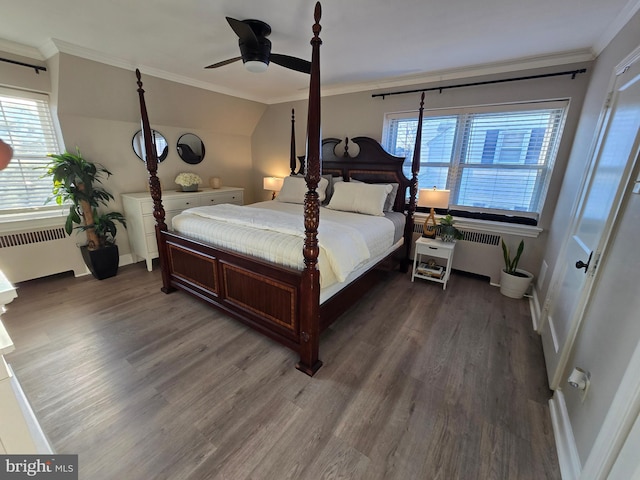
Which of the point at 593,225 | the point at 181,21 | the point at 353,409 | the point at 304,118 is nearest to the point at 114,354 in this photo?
Result: the point at 353,409

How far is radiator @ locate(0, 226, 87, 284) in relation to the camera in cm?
282

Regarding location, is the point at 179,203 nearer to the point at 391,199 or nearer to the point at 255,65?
the point at 255,65

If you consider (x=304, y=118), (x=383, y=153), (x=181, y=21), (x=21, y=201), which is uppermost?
(x=181, y=21)

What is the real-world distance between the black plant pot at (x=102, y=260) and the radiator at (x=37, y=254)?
159 millimetres

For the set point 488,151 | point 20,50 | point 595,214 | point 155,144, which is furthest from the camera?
point 155,144

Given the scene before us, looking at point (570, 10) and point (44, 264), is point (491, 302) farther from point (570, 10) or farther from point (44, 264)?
point (44, 264)

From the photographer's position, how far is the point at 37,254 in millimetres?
2988

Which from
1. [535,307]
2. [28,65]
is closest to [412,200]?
[535,307]

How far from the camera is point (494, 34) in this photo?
2.20 m

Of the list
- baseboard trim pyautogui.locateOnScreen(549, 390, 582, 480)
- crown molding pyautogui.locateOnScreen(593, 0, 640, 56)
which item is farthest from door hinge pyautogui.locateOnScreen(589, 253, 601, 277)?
crown molding pyautogui.locateOnScreen(593, 0, 640, 56)

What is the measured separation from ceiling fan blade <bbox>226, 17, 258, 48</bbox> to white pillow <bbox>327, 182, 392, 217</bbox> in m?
1.82

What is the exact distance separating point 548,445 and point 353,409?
1.03 m

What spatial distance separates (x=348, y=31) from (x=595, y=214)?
2218mm

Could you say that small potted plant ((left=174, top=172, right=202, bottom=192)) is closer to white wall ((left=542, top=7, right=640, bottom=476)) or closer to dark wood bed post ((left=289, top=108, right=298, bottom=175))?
dark wood bed post ((left=289, top=108, right=298, bottom=175))
